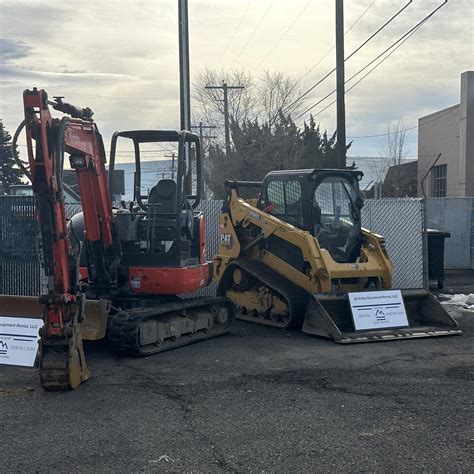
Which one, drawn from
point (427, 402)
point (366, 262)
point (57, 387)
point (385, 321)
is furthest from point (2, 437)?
point (366, 262)

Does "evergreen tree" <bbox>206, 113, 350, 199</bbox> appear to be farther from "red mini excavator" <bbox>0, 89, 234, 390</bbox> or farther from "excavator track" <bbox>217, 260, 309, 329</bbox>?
"red mini excavator" <bbox>0, 89, 234, 390</bbox>

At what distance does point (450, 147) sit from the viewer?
109 feet

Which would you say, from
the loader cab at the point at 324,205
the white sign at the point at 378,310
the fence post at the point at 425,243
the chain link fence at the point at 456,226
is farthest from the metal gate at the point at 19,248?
the chain link fence at the point at 456,226

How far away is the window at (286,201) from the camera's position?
11.3 meters

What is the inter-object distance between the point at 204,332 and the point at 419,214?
5935 millimetres

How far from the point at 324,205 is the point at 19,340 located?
210 inches

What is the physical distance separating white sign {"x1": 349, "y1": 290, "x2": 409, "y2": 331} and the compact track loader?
3cm

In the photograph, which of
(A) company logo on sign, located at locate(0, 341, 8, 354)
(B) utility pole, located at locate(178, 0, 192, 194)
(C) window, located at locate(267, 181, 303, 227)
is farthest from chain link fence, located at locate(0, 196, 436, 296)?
(B) utility pole, located at locate(178, 0, 192, 194)

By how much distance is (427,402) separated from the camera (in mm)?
6789

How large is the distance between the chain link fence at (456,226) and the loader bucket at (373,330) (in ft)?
27.9

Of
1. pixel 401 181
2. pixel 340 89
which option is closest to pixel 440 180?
pixel 401 181

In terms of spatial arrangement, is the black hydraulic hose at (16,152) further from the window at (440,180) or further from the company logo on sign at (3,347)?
the window at (440,180)

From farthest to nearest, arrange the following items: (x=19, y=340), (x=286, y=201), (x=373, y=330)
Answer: (x=286, y=201), (x=373, y=330), (x=19, y=340)

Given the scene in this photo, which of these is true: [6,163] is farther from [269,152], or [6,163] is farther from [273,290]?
[273,290]
